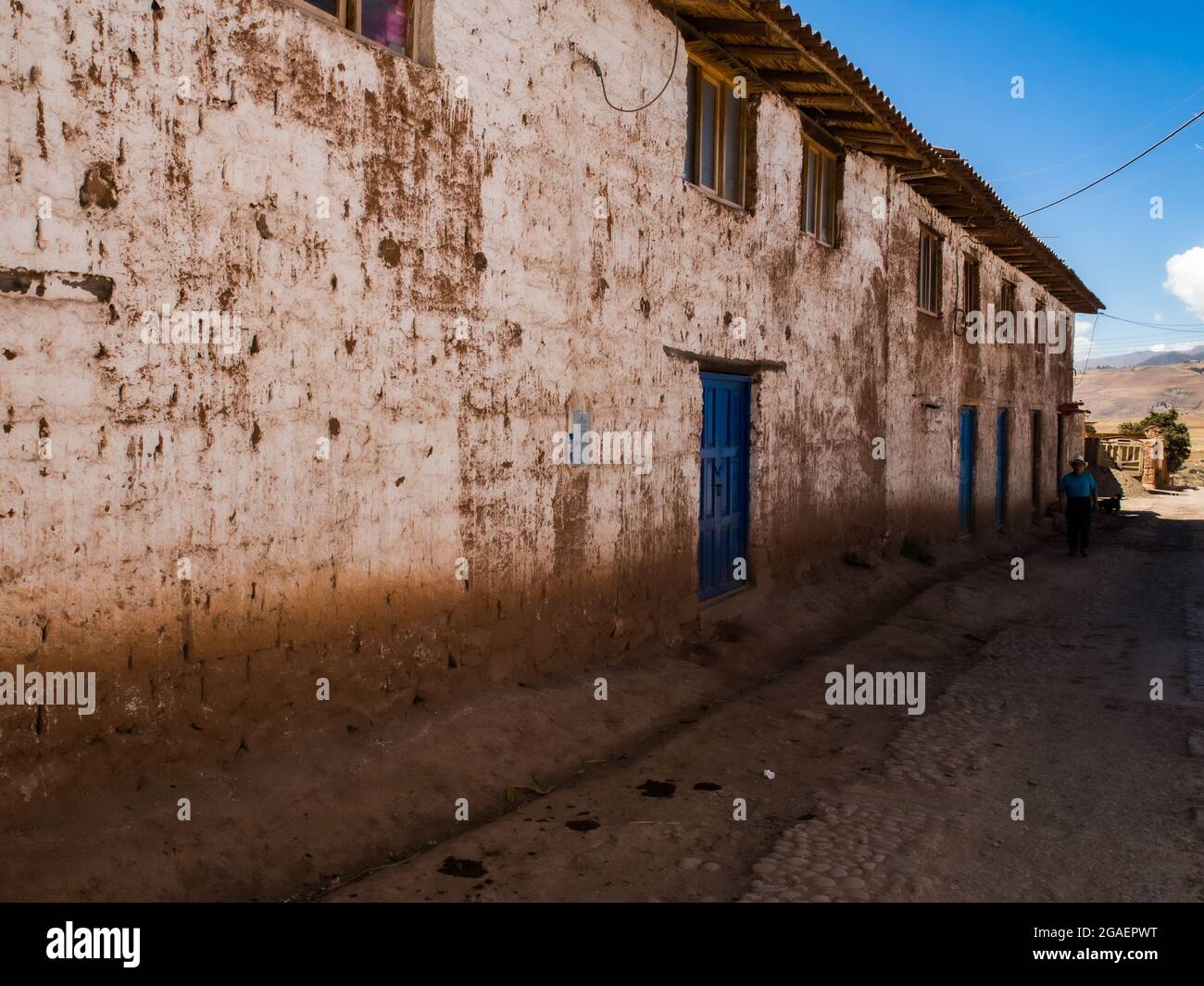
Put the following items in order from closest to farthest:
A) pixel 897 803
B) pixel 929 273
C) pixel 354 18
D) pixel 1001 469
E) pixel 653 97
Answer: pixel 897 803 < pixel 354 18 < pixel 653 97 < pixel 929 273 < pixel 1001 469

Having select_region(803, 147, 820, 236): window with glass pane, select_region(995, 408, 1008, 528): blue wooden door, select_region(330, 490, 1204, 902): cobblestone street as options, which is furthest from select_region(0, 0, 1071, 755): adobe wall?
select_region(995, 408, 1008, 528): blue wooden door

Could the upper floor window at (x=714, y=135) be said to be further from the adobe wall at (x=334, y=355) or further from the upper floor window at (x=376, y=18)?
the upper floor window at (x=376, y=18)

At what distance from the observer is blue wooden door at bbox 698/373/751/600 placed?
335 inches

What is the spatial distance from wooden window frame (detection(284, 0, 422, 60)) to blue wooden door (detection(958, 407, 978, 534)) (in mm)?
13280

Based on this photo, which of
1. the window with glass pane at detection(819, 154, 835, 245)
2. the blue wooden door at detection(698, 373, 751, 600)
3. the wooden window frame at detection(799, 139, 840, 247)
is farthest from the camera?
the window with glass pane at detection(819, 154, 835, 245)

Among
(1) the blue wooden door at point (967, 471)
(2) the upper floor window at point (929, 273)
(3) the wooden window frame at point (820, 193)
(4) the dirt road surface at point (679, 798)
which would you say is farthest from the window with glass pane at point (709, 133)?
(1) the blue wooden door at point (967, 471)

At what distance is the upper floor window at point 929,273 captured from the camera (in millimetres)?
14445

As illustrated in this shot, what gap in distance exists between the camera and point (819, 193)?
10.7m

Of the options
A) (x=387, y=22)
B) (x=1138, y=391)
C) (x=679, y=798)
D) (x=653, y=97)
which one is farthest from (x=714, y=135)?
(x=1138, y=391)

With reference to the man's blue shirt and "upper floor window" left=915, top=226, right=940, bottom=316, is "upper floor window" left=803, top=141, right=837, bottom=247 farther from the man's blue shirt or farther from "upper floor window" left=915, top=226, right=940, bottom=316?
the man's blue shirt

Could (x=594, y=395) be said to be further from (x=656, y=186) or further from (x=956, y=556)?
(x=956, y=556)

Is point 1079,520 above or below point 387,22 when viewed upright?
below

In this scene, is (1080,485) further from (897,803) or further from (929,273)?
(897,803)

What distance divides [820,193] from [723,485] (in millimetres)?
3915
